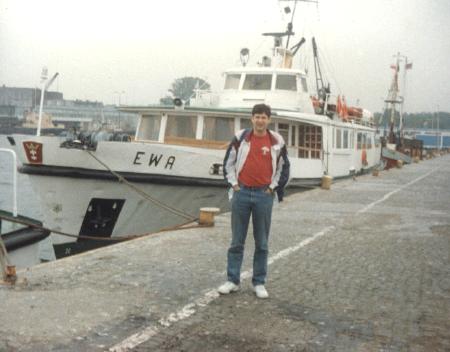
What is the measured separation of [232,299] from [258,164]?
1266mm

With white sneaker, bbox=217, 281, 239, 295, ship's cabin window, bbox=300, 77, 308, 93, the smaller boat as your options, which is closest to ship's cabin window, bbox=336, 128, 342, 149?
ship's cabin window, bbox=300, 77, 308, 93

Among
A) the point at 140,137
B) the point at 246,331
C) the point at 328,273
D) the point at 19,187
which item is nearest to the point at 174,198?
the point at 140,137

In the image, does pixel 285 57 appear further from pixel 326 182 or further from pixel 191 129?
pixel 191 129

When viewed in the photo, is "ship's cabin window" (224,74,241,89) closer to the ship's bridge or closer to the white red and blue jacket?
the ship's bridge

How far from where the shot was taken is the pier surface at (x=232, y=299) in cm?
425

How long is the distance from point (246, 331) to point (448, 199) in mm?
12369

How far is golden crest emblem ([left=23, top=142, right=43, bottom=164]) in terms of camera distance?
1098cm

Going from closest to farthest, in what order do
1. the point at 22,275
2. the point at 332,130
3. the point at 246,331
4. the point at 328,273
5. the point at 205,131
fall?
the point at 246,331 < the point at 22,275 < the point at 328,273 < the point at 205,131 < the point at 332,130

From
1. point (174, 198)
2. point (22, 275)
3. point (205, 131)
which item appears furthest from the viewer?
point (205, 131)

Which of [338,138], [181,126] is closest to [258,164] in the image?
[181,126]

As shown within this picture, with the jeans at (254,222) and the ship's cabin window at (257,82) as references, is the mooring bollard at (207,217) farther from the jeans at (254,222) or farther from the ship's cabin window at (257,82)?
the ship's cabin window at (257,82)

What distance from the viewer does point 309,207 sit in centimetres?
1246

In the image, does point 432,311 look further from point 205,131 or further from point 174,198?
point 205,131

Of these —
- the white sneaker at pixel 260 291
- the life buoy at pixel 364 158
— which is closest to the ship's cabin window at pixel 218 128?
the white sneaker at pixel 260 291
